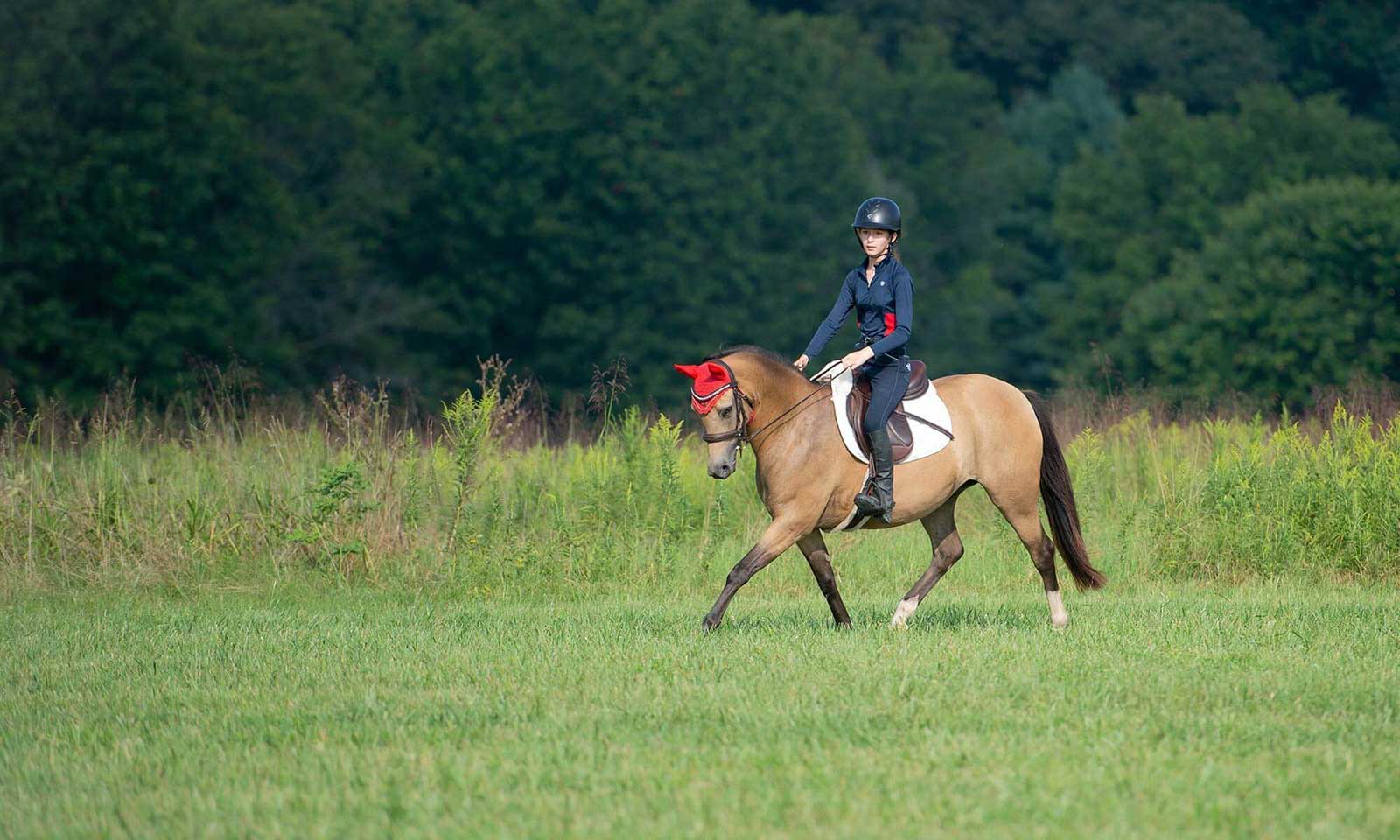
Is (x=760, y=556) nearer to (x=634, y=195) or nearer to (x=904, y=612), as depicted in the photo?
(x=904, y=612)

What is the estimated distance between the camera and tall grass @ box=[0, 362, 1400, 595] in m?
13.9

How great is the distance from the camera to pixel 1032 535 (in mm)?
11422

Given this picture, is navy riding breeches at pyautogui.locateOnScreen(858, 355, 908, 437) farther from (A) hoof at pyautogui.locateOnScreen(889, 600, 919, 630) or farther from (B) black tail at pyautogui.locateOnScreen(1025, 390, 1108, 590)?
(B) black tail at pyautogui.locateOnScreen(1025, 390, 1108, 590)

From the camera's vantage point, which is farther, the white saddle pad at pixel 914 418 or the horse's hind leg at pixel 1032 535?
the horse's hind leg at pixel 1032 535

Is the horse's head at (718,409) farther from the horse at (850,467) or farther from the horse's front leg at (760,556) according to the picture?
the horse's front leg at (760,556)

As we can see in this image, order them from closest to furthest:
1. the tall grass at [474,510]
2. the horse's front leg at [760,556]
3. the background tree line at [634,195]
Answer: the horse's front leg at [760,556]
the tall grass at [474,510]
the background tree line at [634,195]

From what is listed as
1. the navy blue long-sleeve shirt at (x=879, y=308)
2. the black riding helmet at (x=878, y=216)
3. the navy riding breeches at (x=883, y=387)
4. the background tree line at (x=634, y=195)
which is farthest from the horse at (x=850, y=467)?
the background tree line at (x=634, y=195)

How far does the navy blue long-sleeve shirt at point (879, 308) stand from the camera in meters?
10.6

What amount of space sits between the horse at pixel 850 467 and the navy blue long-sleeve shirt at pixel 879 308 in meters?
0.44

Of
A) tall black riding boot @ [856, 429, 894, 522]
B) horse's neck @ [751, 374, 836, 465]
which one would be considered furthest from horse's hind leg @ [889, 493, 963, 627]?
horse's neck @ [751, 374, 836, 465]

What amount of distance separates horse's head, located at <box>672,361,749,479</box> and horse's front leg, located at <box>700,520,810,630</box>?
544 mm

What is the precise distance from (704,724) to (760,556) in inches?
106

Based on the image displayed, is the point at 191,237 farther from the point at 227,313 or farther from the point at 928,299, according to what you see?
the point at 928,299

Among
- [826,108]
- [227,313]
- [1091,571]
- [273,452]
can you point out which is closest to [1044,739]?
[1091,571]
